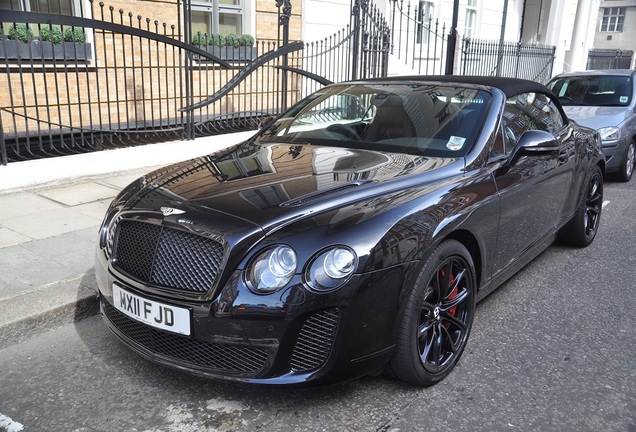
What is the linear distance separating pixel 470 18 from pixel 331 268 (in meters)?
18.5

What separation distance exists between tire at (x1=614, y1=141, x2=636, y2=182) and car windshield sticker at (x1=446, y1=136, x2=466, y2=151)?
5.73m

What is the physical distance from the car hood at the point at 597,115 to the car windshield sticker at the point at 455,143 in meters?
5.36

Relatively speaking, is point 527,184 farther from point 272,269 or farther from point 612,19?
point 612,19

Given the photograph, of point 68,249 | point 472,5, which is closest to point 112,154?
point 68,249

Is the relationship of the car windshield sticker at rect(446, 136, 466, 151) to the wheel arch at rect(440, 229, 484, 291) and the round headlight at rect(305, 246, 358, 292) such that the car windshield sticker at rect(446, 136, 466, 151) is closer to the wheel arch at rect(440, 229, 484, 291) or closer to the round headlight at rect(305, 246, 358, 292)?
the wheel arch at rect(440, 229, 484, 291)

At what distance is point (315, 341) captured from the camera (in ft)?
8.52

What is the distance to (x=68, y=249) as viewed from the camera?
4695 mm

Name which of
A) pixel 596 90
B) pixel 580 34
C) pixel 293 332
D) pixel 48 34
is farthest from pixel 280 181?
pixel 580 34

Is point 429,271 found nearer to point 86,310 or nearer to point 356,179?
point 356,179

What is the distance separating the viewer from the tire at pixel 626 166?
27.5 ft

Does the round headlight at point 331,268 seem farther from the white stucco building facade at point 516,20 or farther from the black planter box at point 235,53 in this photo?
the white stucco building facade at point 516,20

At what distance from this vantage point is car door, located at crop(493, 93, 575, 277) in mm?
3760

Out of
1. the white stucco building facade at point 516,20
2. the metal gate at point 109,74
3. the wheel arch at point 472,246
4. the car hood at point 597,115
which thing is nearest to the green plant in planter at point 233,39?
the metal gate at point 109,74

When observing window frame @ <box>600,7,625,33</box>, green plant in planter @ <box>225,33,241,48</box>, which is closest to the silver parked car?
green plant in planter @ <box>225,33,241,48</box>
